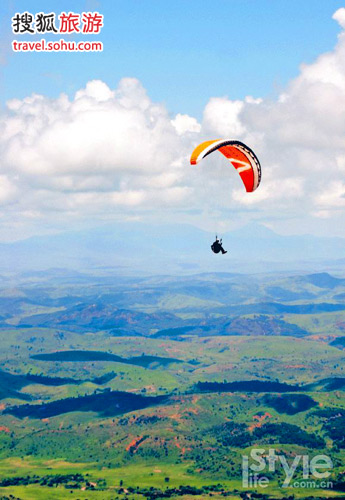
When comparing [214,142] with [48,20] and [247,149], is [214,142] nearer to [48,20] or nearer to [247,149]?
[247,149]

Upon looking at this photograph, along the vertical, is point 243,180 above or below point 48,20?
below

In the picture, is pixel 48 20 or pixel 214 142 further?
pixel 48 20

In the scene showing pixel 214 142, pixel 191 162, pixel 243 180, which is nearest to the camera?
pixel 191 162

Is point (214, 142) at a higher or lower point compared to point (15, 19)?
lower

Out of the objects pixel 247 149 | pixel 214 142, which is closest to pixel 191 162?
pixel 214 142

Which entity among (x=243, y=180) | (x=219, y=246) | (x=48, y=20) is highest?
(x=48, y=20)

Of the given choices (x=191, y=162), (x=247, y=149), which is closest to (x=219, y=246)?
(x=191, y=162)

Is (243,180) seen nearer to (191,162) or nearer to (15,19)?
(191,162)

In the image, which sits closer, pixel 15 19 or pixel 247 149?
pixel 247 149

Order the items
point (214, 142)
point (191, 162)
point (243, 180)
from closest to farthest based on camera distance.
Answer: point (191, 162), point (214, 142), point (243, 180)
